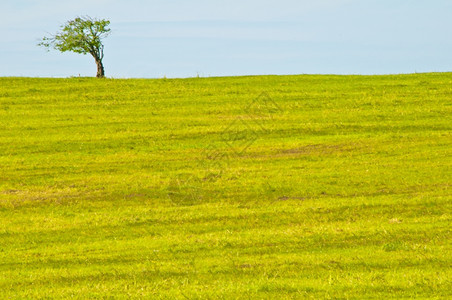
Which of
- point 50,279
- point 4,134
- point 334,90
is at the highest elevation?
point 334,90

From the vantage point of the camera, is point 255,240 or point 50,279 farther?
point 255,240

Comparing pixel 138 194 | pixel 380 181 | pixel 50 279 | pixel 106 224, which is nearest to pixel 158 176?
pixel 138 194

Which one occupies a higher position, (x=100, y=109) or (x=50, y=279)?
(x=100, y=109)

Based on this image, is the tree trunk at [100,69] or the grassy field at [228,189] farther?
the tree trunk at [100,69]

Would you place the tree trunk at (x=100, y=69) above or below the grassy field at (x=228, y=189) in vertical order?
above

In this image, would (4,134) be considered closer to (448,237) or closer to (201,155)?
(201,155)

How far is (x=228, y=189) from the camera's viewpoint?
1037 inches

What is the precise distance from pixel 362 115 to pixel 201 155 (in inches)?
489

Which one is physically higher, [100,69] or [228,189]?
[100,69]

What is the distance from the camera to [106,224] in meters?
22.0

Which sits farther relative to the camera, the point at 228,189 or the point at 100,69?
the point at 100,69

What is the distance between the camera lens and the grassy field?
16047 millimetres

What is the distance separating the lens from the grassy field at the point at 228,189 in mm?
16047

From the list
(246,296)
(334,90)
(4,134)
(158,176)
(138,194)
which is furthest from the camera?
(334,90)
